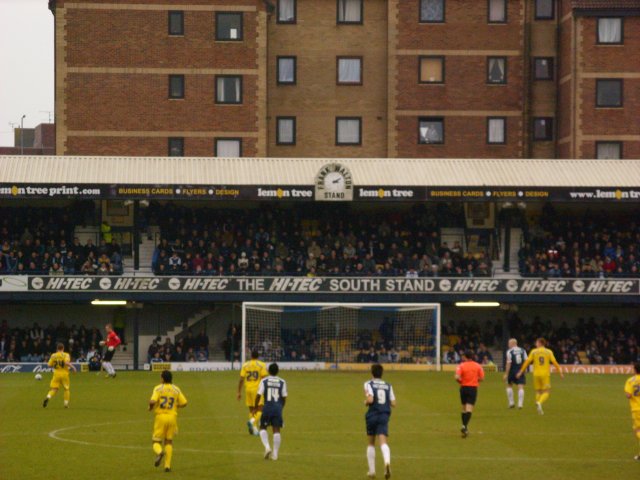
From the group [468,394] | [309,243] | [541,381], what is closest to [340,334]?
[309,243]

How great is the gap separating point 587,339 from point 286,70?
19911mm

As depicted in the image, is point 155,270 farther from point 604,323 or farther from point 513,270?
point 604,323

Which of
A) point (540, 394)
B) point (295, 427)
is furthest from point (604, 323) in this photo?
point (295, 427)

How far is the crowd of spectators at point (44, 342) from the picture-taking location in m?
50.2

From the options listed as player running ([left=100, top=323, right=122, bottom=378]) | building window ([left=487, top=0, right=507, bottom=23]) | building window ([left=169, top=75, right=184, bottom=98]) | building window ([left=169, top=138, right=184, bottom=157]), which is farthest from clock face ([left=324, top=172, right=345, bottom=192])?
building window ([left=487, top=0, right=507, bottom=23])

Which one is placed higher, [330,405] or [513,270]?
[513,270]

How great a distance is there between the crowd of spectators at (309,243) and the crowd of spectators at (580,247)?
7.09 ft

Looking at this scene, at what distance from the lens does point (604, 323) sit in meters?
54.4

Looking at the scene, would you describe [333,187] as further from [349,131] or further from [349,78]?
[349,78]

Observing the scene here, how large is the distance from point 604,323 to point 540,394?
22.8m

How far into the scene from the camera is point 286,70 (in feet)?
206

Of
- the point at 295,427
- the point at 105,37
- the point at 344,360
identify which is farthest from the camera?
the point at 105,37

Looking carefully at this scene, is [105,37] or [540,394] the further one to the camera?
[105,37]

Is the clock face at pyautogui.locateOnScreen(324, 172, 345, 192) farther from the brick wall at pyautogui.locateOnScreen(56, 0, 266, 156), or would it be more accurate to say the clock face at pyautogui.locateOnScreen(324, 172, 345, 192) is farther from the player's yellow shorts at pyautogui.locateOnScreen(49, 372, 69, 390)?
the player's yellow shorts at pyautogui.locateOnScreen(49, 372, 69, 390)
